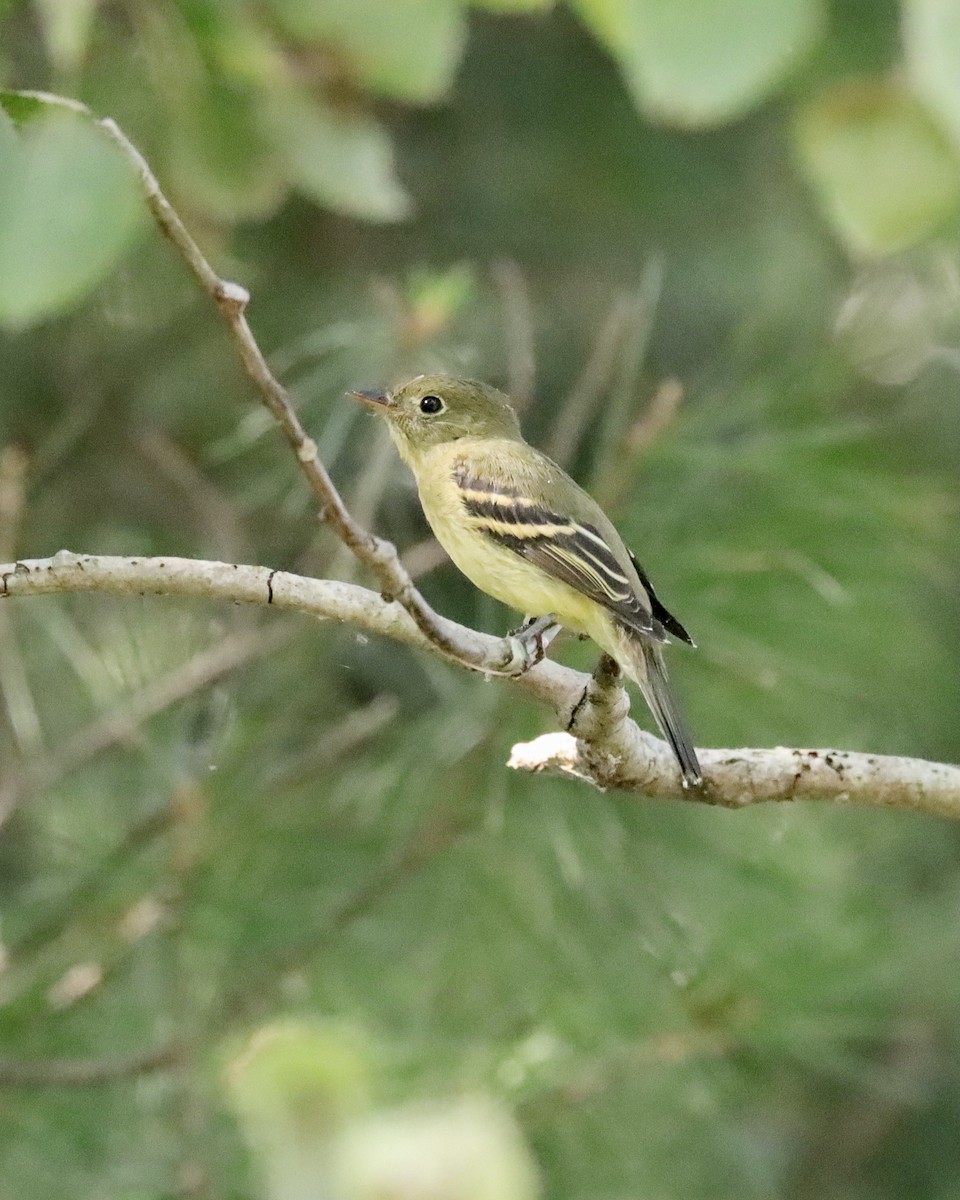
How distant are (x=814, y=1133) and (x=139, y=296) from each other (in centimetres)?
249

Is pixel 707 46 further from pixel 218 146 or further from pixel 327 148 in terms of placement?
pixel 218 146

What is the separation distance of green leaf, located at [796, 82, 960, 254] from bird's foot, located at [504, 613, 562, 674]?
571 millimetres

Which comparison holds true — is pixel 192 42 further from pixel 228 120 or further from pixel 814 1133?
pixel 814 1133

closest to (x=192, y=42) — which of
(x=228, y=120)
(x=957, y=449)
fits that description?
(x=228, y=120)

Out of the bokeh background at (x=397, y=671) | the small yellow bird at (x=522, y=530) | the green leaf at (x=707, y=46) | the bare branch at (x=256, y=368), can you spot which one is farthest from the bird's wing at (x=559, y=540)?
the bare branch at (x=256, y=368)

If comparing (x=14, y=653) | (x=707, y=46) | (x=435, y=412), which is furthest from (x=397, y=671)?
(x=707, y=46)

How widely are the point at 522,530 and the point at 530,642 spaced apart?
198 mm

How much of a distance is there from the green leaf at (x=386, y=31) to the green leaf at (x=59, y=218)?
28 centimetres

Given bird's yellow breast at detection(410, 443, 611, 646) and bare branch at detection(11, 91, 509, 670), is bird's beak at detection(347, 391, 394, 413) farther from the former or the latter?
bare branch at detection(11, 91, 509, 670)

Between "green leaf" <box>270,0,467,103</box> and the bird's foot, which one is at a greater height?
"green leaf" <box>270,0,467,103</box>

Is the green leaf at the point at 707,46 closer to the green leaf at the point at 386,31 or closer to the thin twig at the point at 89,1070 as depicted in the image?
the green leaf at the point at 386,31

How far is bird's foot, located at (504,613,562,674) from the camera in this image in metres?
1.30

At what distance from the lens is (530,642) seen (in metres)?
1.49

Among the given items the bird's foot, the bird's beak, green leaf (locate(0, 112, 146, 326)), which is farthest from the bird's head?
green leaf (locate(0, 112, 146, 326))
